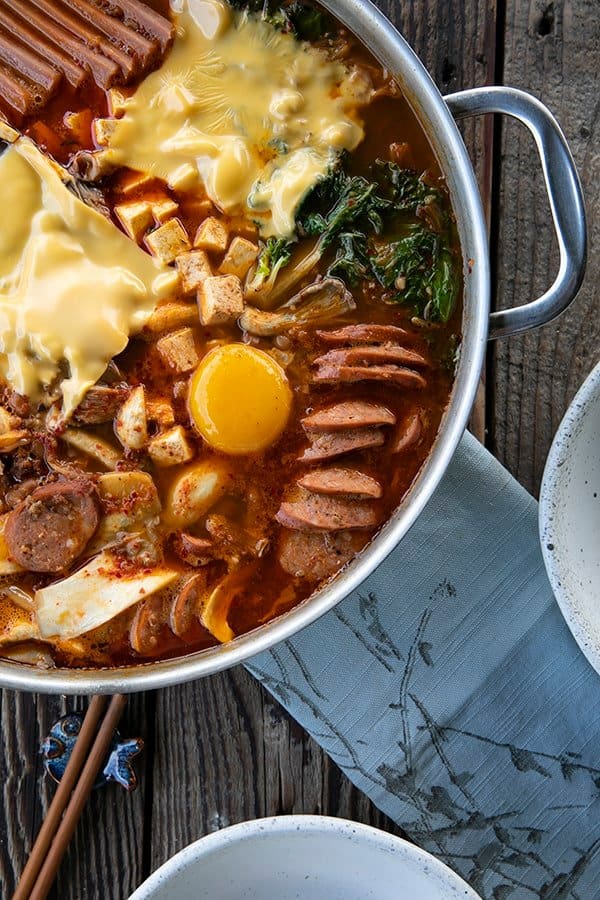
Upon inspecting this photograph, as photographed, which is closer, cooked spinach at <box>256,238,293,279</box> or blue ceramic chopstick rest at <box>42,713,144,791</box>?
cooked spinach at <box>256,238,293,279</box>

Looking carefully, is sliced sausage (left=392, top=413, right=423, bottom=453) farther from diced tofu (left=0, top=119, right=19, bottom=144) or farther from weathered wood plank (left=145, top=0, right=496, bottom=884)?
diced tofu (left=0, top=119, right=19, bottom=144)

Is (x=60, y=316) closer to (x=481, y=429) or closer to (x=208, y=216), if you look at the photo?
(x=208, y=216)

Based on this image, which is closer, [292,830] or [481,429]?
[292,830]

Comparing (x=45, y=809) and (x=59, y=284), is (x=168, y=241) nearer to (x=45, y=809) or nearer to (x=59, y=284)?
(x=59, y=284)

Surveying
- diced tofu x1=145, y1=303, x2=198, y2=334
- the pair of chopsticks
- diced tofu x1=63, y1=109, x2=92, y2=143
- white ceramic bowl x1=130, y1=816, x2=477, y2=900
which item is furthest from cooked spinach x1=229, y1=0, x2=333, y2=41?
white ceramic bowl x1=130, y1=816, x2=477, y2=900

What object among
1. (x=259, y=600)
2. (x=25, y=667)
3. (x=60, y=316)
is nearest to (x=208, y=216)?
(x=60, y=316)

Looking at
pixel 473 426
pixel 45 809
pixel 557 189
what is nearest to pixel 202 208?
pixel 557 189
